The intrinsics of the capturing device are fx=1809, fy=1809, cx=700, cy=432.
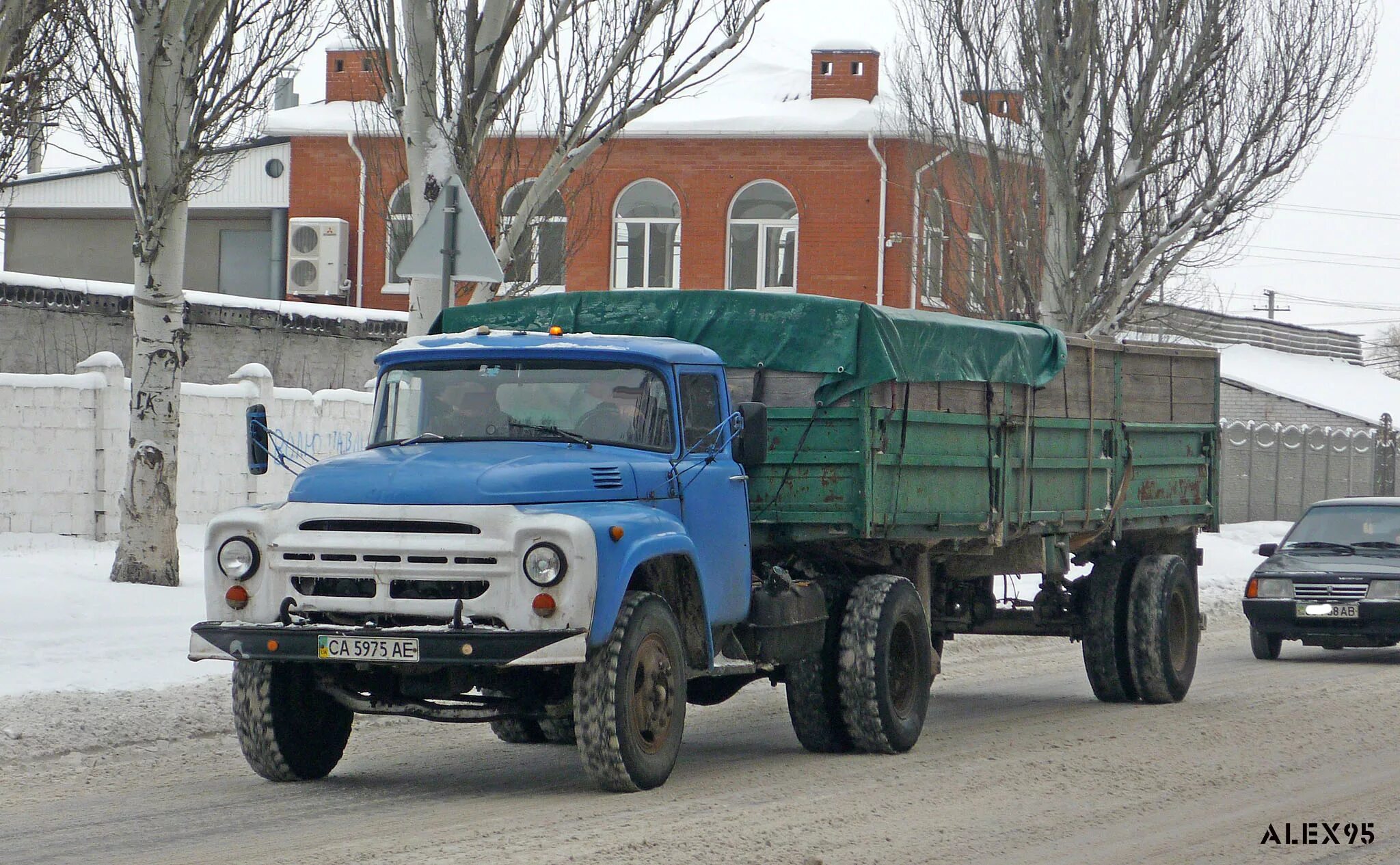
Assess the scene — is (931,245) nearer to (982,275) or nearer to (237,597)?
(982,275)

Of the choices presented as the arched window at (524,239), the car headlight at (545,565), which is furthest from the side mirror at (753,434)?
the arched window at (524,239)

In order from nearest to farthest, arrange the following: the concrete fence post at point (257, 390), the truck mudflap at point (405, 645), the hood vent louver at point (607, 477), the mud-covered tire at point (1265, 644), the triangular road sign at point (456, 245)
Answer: the truck mudflap at point (405, 645) → the hood vent louver at point (607, 477) → the triangular road sign at point (456, 245) → the mud-covered tire at point (1265, 644) → the concrete fence post at point (257, 390)

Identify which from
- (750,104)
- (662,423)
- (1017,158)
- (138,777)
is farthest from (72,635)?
(750,104)

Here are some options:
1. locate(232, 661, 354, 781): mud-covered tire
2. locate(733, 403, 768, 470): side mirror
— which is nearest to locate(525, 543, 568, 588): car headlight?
locate(232, 661, 354, 781): mud-covered tire

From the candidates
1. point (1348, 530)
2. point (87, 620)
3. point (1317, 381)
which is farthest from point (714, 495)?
point (1317, 381)

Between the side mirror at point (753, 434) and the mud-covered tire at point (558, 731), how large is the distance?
193 centimetres

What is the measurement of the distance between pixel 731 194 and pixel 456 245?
2681cm

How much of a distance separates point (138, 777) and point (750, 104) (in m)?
32.0

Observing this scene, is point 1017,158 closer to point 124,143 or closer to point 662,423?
point 124,143

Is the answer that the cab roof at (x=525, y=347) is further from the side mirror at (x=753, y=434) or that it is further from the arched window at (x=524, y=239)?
the arched window at (x=524, y=239)

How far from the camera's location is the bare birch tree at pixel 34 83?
612 inches

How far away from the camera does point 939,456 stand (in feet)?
33.4

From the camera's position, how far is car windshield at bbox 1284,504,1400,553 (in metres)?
16.2

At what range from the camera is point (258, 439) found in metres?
8.78
